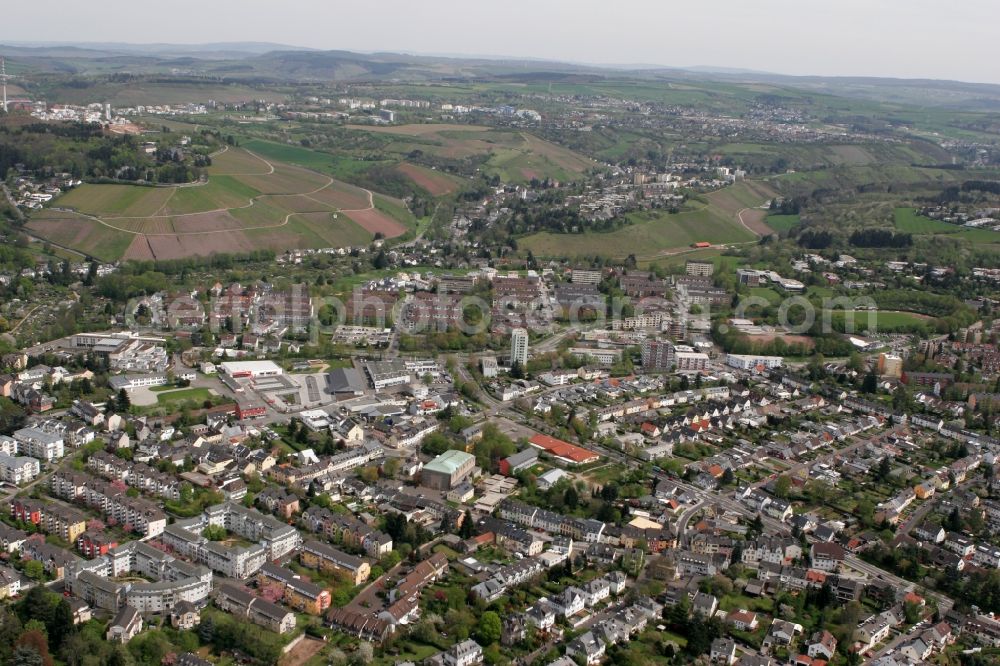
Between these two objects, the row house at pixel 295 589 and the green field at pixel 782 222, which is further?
the green field at pixel 782 222

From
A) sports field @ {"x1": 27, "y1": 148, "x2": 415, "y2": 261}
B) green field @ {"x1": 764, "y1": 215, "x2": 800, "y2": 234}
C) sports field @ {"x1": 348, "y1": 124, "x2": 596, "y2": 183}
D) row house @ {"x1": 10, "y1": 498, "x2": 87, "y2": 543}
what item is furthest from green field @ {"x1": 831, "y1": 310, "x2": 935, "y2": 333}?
sports field @ {"x1": 348, "y1": 124, "x2": 596, "y2": 183}

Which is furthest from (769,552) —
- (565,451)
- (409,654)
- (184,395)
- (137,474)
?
(184,395)

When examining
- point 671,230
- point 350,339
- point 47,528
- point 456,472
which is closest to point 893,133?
point 671,230

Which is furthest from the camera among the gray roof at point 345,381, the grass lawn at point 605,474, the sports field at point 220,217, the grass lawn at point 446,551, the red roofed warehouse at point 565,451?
the sports field at point 220,217

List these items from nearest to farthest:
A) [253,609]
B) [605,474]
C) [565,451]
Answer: [253,609], [605,474], [565,451]

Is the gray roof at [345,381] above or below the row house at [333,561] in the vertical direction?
above

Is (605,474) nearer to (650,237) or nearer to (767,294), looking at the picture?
(767,294)

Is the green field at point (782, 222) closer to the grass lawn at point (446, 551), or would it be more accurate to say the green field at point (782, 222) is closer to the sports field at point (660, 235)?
the sports field at point (660, 235)

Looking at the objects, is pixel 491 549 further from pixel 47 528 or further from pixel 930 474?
pixel 930 474

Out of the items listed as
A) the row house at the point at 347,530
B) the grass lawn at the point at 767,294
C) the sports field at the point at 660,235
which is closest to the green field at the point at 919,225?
the sports field at the point at 660,235

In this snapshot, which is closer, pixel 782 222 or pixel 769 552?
pixel 769 552
